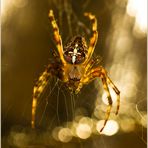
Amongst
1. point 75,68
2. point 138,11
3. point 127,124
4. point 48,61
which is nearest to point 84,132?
point 127,124

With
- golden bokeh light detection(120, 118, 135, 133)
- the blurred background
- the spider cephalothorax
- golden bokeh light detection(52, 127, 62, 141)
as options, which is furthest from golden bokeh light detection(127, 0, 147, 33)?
the spider cephalothorax

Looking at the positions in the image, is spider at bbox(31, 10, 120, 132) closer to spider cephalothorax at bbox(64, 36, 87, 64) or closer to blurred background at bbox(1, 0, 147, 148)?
spider cephalothorax at bbox(64, 36, 87, 64)

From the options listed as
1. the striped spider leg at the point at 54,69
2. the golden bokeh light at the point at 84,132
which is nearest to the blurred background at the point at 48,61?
the golden bokeh light at the point at 84,132

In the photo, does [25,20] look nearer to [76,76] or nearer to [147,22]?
[147,22]

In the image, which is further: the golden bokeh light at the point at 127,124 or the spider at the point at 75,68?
the golden bokeh light at the point at 127,124

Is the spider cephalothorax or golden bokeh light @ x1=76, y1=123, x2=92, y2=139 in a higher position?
the spider cephalothorax

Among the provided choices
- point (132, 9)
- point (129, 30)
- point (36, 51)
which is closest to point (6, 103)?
point (36, 51)

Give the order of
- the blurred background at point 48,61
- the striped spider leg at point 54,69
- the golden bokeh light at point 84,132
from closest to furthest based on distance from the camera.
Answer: the striped spider leg at point 54,69 < the golden bokeh light at point 84,132 < the blurred background at point 48,61

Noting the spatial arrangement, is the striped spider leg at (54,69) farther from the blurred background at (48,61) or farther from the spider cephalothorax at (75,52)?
the blurred background at (48,61)

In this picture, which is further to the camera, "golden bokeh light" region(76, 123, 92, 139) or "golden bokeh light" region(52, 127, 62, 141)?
"golden bokeh light" region(52, 127, 62, 141)
